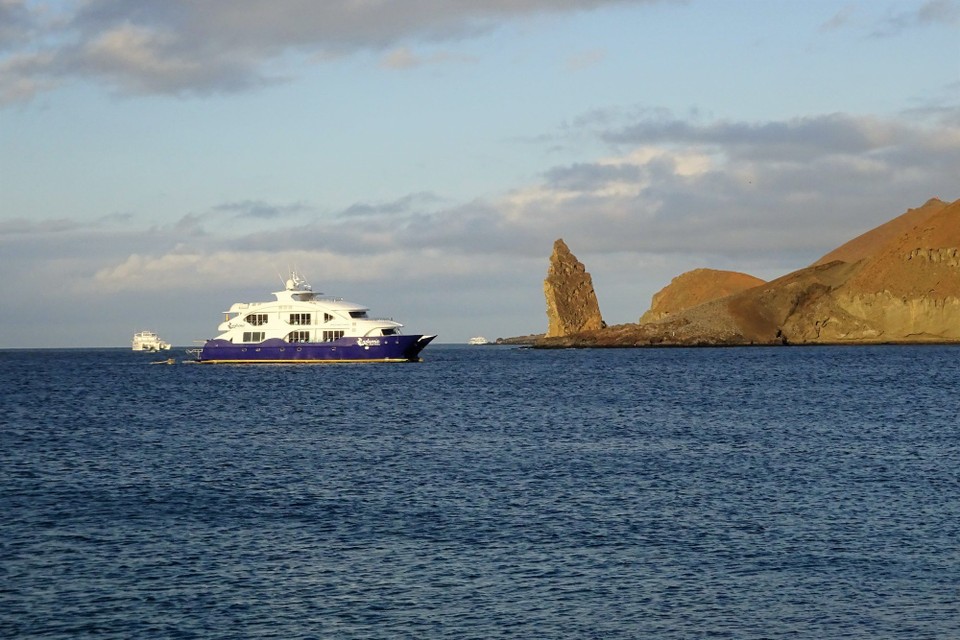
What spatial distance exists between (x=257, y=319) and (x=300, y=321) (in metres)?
5.27

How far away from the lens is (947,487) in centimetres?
3253

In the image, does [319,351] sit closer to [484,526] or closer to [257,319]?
[257,319]

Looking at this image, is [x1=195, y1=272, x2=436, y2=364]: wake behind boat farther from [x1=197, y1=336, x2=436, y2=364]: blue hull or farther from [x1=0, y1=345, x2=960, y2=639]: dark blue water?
[x1=0, y1=345, x2=960, y2=639]: dark blue water

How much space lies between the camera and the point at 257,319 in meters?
121

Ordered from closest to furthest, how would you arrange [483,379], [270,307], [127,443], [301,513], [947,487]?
1. [301,513]
2. [947,487]
3. [127,443]
4. [483,379]
5. [270,307]

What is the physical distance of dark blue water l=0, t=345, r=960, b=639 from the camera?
64.6 ft

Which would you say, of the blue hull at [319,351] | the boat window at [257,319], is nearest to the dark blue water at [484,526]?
the blue hull at [319,351]

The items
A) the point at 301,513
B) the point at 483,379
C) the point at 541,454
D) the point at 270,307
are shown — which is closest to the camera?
the point at 301,513

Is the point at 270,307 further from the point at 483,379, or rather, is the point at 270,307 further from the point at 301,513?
the point at 301,513

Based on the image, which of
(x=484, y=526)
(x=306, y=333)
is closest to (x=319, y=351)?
(x=306, y=333)

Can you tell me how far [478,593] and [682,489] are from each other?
43.3 feet

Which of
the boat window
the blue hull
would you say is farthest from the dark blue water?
the boat window

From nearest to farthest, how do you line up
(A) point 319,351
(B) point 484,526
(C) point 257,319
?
(B) point 484,526 → (A) point 319,351 → (C) point 257,319

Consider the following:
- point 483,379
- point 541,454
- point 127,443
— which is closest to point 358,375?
point 483,379
